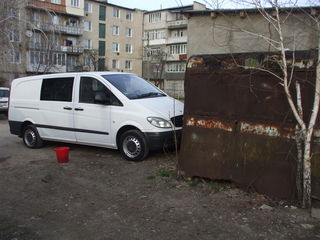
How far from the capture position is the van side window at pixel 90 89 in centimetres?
739

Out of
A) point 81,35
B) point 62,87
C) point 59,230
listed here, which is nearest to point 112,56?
point 81,35

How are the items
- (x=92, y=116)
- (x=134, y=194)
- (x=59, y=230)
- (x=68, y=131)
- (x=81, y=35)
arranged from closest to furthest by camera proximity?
(x=59, y=230), (x=134, y=194), (x=92, y=116), (x=68, y=131), (x=81, y=35)

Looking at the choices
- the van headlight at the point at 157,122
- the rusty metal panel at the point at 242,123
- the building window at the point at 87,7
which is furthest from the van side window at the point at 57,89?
the building window at the point at 87,7

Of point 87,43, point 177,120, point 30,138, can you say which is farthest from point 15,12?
point 87,43

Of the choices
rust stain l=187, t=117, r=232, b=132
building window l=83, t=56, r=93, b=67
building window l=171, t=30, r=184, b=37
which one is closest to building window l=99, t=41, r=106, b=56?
building window l=83, t=56, r=93, b=67

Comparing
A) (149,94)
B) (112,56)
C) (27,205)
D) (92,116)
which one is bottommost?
(27,205)

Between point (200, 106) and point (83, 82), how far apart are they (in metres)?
3.36

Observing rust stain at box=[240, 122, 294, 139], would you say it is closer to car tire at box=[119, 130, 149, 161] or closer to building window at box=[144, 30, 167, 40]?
car tire at box=[119, 130, 149, 161]

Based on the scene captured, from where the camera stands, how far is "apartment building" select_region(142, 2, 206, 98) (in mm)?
66312

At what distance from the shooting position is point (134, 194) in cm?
528

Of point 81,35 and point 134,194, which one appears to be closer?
point 134,194

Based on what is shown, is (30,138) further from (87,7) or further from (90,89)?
(87,7)

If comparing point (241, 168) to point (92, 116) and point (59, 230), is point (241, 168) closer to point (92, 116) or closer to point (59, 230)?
point (59, 230)

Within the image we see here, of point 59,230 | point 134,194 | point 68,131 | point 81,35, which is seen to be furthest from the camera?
point 81,35
